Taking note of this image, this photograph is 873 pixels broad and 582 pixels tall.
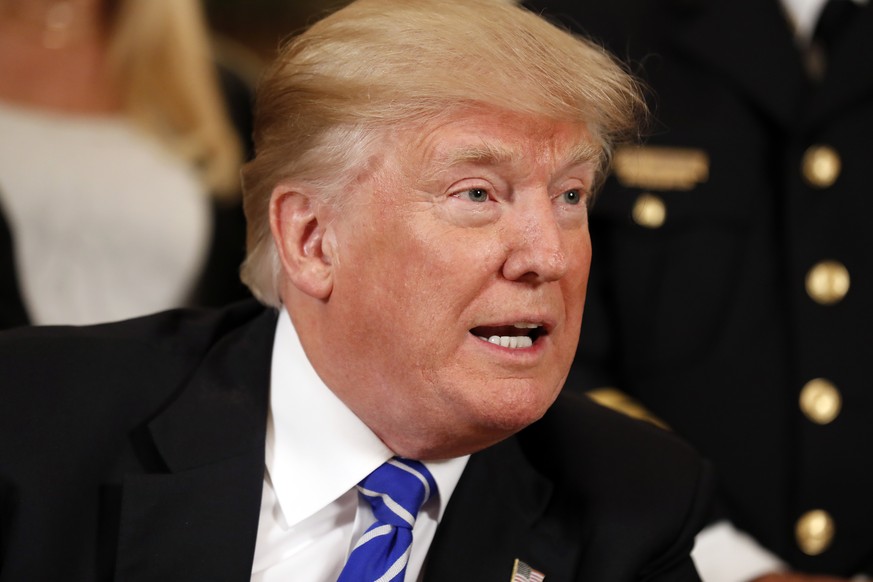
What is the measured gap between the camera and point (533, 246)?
4.20ft

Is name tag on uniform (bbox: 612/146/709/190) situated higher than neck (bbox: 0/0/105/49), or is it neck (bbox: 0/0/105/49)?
name tag on uniform (bbox: 612/146/709/190)

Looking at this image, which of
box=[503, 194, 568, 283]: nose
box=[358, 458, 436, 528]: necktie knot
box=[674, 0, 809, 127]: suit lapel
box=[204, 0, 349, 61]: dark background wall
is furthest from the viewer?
box=[204, 0, 349, 61]: dark background wall

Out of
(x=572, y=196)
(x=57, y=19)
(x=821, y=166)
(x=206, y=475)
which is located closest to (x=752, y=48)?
(x=821, y=166)

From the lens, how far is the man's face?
128 centimetres

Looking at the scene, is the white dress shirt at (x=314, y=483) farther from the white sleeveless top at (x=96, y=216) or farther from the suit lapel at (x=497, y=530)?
the white sleeveless top at (x=96, y=216)

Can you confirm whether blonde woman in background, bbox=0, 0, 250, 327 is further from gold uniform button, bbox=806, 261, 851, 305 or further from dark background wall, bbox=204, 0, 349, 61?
gold uniform button, bbox=806, 261, 851, 305

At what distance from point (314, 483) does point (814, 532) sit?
0.94m

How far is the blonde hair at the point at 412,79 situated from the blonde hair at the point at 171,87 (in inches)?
45.5

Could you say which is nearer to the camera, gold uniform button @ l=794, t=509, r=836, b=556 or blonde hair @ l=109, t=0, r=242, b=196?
gold uniform button @ l=794, t=509, r=836, b=556

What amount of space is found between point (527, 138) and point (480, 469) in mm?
454

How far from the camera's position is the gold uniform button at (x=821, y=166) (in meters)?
2.00

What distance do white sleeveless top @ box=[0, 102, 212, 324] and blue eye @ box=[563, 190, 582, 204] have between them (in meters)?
1.31

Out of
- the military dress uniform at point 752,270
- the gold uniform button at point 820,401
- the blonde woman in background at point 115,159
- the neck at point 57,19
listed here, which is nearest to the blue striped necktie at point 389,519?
the military dress uniform at point 752,270

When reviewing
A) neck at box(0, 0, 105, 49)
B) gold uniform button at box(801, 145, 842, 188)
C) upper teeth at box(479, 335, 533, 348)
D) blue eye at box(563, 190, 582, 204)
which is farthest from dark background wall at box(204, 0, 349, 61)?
upper teeth at box(479, 335, 533, 348)
